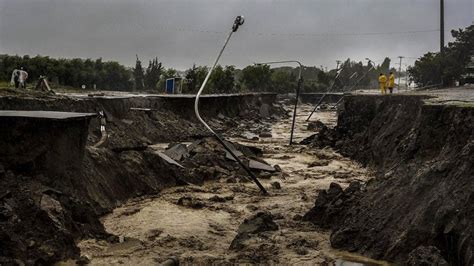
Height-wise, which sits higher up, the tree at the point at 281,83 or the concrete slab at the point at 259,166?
the tree at the point at 281,83

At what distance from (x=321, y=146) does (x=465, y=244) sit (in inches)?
662

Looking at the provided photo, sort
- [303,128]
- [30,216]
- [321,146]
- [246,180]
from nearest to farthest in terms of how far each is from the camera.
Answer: [30,216], [246,180], [321,146], [303,128]

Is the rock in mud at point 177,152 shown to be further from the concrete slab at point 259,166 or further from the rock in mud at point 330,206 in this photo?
the rock in mud at point 330,206

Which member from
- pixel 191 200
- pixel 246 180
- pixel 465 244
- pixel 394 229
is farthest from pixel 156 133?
pixel 465 244

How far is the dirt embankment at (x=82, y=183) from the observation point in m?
7.09

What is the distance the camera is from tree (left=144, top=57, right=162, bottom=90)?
198 feet

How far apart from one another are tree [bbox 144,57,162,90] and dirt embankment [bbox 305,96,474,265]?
52163 mm

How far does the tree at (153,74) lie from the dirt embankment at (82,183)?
39.1 meters

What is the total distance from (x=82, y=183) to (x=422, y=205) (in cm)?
657

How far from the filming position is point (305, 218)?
10.1 m

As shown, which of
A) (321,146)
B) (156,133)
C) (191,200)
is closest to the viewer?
(191,200)

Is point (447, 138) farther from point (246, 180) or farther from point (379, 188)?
point (246, 180)

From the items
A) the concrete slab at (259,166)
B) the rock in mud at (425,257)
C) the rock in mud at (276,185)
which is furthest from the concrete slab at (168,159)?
the rock in mud at (425,257)

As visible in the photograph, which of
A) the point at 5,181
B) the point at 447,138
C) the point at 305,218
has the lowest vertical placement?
the point at 305,218
